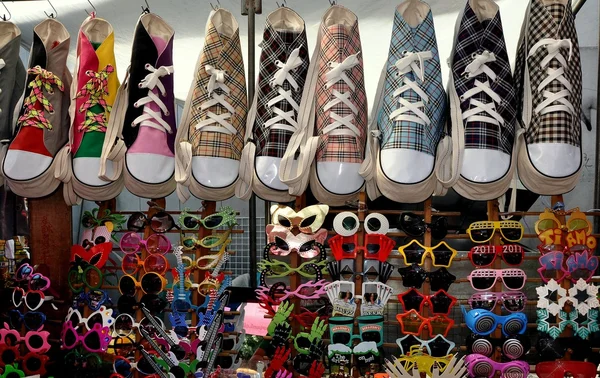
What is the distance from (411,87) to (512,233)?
621 millimetres

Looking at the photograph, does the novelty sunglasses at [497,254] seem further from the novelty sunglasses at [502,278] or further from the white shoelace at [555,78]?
the white shoelace at [555,78]

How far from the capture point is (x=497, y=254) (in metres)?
2.16

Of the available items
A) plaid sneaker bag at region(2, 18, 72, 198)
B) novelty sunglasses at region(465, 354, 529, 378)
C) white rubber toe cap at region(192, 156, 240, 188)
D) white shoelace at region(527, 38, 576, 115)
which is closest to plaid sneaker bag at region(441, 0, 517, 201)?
white shoelace at region(527, 38, 576, 115)

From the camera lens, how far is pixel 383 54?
10.1ft

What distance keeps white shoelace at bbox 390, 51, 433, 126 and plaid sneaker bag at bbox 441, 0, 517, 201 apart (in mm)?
112

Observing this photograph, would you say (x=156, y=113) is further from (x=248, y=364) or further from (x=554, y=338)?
(x=554, y=338)

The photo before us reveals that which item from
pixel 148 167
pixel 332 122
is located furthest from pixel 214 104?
pixel 332 122

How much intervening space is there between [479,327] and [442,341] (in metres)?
0.13

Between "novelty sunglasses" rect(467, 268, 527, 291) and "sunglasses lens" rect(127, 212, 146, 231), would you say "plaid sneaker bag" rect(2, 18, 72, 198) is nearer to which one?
"sunglasses lens" rect(127, 212, 146, 231)

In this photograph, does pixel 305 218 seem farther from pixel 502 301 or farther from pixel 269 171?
pixel 502 301

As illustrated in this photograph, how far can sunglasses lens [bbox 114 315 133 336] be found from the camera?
2.34 m

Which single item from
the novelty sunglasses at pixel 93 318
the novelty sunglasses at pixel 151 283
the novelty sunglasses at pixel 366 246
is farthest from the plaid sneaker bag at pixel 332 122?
the novelty sunglasses at pixel 93 318

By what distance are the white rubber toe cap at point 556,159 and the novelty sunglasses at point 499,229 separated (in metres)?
0.22

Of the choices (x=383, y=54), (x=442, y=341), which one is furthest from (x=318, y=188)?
(x=383, y=54)
